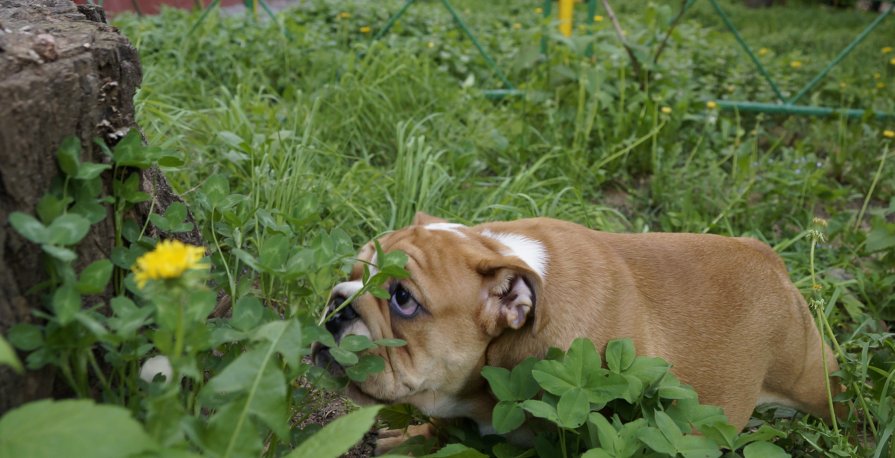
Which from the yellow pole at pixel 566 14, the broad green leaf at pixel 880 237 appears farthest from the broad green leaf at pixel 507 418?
the yellow pole at pixel 566 14

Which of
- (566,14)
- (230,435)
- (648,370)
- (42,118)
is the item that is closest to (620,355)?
(648,370)

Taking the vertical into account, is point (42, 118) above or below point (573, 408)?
above

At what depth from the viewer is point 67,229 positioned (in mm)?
1762

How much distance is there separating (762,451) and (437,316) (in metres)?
0.99

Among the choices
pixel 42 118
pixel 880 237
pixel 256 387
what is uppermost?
pixel 42 118

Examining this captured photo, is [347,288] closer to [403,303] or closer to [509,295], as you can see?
[403,303]

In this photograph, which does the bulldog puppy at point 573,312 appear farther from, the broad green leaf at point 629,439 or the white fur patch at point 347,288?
the broad green leaf at point 629,439

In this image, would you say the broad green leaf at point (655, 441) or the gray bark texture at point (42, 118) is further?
the broad green leaf at point (655, 441)

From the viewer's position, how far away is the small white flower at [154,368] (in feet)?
7.18

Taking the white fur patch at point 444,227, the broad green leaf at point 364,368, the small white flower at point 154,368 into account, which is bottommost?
the broad green leaf at point 364,368

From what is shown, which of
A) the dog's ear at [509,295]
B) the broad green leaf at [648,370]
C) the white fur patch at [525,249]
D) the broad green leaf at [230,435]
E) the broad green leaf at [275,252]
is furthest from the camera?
the white fur patch at [525,249]

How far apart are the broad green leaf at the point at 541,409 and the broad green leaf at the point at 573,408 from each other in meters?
0.02

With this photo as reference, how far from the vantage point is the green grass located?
13.0 ft

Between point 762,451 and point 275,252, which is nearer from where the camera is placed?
point 275,252
